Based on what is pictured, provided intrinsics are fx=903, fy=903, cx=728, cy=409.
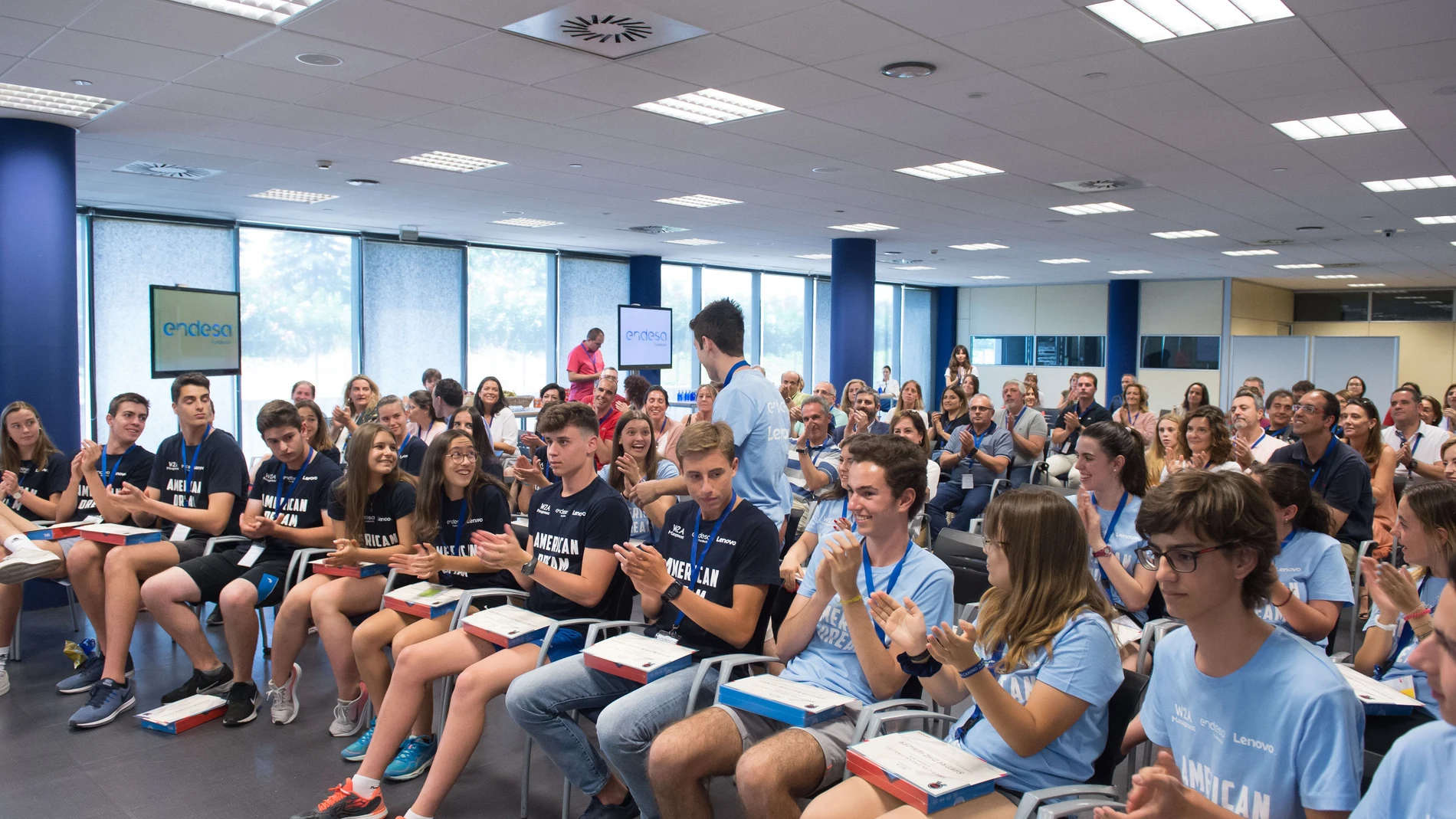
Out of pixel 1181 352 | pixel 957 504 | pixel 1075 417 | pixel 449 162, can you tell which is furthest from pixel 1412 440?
pixel 1181 352

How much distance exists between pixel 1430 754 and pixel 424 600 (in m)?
3.11

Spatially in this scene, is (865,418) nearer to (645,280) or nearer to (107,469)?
(107,469)

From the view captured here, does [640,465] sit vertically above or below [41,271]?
below

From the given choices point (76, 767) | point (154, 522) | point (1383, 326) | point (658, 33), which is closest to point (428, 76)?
point (658, 33)

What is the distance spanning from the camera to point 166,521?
15.8 ft

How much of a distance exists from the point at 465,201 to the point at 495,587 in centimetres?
654

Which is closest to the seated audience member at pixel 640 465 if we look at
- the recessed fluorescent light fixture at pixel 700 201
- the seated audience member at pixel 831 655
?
the seated audience member at pixel 831 655

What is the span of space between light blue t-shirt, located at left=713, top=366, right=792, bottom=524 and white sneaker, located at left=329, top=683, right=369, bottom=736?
1.84 meters

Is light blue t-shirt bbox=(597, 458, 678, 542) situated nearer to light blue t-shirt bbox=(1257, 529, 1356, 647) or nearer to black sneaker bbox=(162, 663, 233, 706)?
black sneaker bbox=(162, 663, 233, 706)

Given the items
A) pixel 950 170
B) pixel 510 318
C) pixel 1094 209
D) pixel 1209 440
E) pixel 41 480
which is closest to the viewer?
pixel 1209 440

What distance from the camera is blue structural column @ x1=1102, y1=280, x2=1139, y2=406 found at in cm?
1869

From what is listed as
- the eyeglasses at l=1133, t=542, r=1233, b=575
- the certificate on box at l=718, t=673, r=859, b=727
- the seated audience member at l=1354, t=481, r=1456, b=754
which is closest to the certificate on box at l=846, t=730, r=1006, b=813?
the certificate on box at l=718, t=673, r=859, b=727

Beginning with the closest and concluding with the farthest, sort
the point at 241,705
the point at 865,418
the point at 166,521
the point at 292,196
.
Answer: the point at 241,705
the point at 166,521
the point at 865,418
the point at 292,196

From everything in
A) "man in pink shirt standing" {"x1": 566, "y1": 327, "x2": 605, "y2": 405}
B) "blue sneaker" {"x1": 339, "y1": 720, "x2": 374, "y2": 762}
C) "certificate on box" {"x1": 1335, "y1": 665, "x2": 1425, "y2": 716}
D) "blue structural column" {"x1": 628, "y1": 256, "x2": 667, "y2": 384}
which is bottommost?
"blue sneaker" {"x1": 339, "y1": 720, "x2": 374, "y2": 762}
